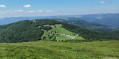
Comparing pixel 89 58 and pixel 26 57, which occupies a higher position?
pixel 26 57

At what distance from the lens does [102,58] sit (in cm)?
2842

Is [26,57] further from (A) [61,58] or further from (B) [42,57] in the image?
(A) [61,58]

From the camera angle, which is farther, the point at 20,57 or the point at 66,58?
the point at 66,58

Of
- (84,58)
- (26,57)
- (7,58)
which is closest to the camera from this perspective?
(7,58)

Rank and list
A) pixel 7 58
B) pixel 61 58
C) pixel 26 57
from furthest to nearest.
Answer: pixel 61 58 → pixel 26 57 → pixel 7 58

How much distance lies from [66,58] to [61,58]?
4.05 feet

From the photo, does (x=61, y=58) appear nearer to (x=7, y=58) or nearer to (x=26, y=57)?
(x=26, y=57)

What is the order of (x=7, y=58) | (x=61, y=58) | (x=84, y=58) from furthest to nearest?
(x=84, y=58) → (x=61, y=58) → (x=7, y=58)

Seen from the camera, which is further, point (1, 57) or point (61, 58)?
point (61, 58)

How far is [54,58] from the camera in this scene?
25.2 metres

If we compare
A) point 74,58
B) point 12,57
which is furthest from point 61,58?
point 12,57

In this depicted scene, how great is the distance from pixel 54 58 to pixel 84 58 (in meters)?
7.61

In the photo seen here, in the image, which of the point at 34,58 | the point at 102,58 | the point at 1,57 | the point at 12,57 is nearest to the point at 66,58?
the point at 34,58

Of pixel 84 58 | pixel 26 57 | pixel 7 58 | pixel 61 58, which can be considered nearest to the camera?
pixel 7 58
